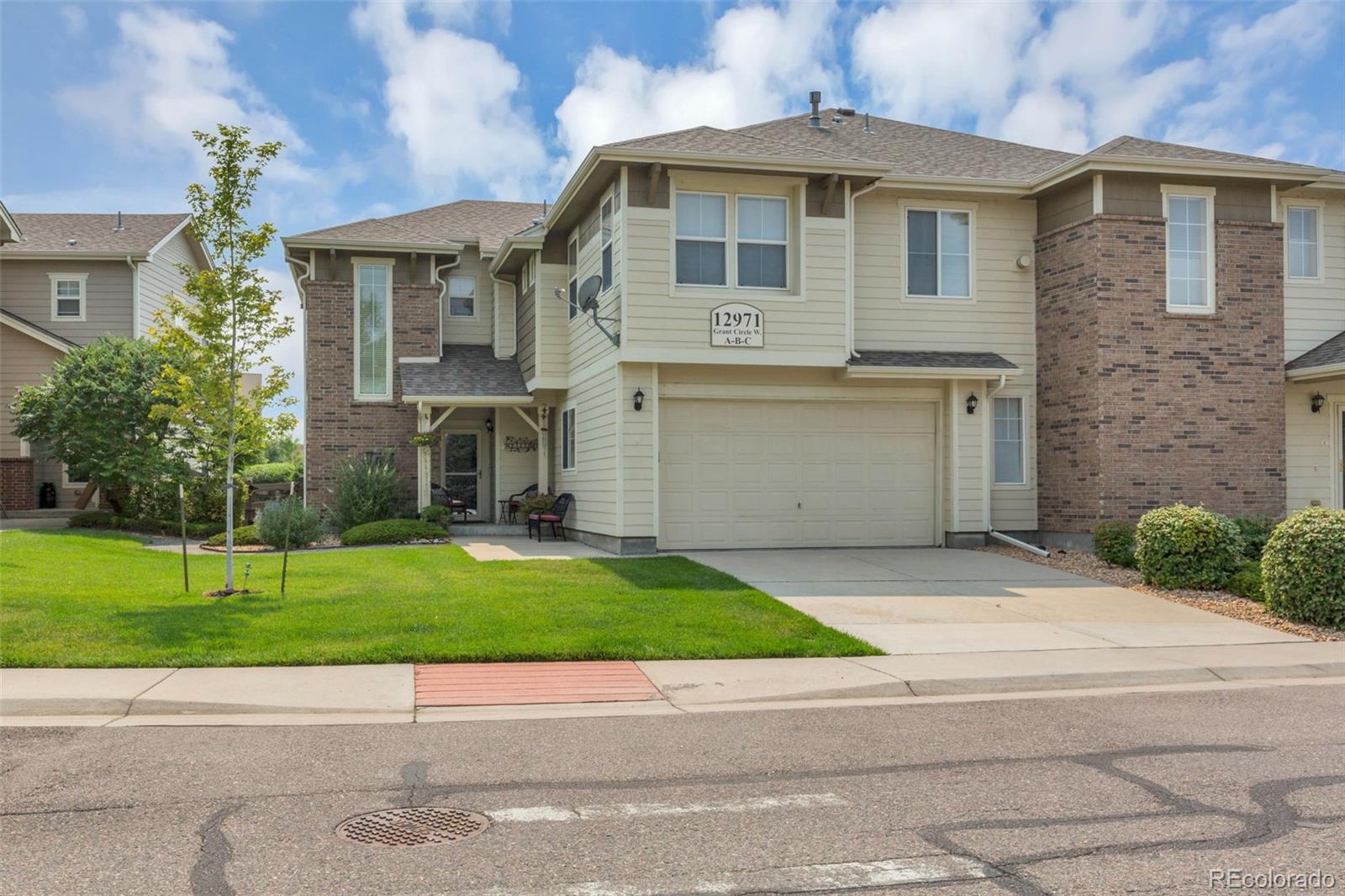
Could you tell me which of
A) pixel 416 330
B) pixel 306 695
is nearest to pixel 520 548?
pixel 416 330

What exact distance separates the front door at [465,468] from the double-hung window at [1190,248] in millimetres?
14824

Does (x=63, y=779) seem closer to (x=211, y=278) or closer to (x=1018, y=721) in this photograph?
(x=1018, y=721)

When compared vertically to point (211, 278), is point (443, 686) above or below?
below

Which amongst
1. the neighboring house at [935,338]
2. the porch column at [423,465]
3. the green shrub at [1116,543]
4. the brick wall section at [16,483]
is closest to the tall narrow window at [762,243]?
the neighboring house at [935,338]

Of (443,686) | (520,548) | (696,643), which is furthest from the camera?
(520,548)

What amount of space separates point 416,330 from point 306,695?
16.5 meters

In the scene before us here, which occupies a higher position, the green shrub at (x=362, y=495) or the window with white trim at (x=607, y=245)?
the window with white trim at (x=607, y=245)

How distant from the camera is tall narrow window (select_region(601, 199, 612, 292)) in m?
16.7

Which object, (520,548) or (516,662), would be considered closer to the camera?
(516,662)

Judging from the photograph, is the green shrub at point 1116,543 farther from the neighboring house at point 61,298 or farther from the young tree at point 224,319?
the neighboring house at point 61,298

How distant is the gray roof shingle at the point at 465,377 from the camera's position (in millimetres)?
21531

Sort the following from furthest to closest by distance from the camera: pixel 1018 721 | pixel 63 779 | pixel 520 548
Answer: pixel 520 548 → pixel 1018 721 → pixel 63 779

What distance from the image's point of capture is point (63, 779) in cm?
564

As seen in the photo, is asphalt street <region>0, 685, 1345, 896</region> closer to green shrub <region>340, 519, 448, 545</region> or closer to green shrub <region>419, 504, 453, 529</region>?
green shrub <region>340, 519, 448, 545</region>
